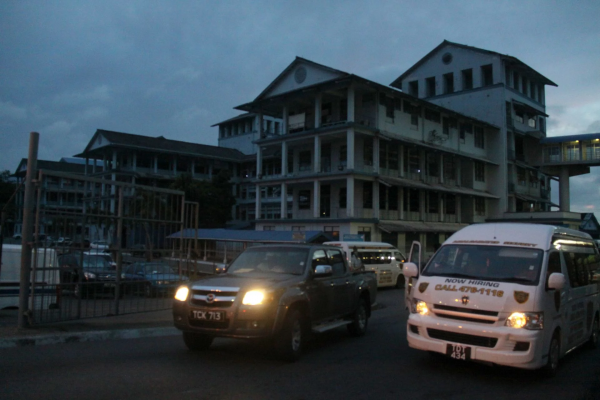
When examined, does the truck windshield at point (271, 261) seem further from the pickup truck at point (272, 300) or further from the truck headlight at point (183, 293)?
the truck headlight at point (183, 293)

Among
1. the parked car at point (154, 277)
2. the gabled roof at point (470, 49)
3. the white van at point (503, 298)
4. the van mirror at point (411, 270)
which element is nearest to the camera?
the white van at point (503, 298)

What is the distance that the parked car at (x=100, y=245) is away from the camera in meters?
9.93

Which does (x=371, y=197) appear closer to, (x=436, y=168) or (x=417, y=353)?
(x=436, y=168)

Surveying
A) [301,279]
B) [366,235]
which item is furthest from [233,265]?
[366,235]

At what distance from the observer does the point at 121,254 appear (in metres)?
10.5

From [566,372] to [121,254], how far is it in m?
8.30

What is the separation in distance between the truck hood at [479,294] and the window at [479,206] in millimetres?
45916

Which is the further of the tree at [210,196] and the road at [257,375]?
the tree at [210,196]

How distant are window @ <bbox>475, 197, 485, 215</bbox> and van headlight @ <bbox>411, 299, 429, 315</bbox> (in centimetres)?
4579

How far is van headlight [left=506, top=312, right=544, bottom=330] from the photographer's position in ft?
21.7

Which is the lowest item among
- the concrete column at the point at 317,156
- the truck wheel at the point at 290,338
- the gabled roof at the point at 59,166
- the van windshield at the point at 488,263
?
the truck wheel at the point at 290,338

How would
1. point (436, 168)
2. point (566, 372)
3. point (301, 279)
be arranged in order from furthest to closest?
point (436, 168)
point (301, 279)
point (566, 372)

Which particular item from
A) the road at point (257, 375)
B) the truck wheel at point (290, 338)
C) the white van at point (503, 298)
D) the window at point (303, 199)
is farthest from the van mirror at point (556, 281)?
the window at point (303, 199)

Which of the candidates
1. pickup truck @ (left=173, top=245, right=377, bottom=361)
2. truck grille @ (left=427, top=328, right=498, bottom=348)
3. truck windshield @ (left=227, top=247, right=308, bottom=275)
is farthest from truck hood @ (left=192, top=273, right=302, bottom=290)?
truck grille @ (left=427, top=328, right=498, bottom=348)
